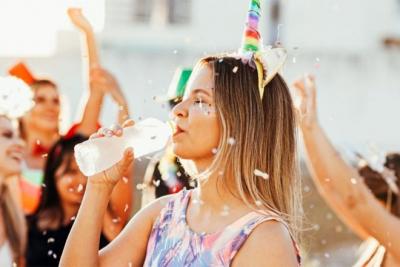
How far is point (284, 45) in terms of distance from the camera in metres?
14.5

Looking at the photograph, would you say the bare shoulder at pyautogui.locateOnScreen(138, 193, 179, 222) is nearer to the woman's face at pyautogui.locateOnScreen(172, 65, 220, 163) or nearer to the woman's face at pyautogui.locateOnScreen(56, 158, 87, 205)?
the woman's face at pyautogui.locateOnScreen(172, 65, 220, 163)

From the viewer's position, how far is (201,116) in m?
2.78

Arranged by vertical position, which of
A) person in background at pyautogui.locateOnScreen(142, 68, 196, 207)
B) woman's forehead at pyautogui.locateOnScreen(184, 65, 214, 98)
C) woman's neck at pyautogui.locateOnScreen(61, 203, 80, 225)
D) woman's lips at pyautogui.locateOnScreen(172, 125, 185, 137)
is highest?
woman's forehead at pyautogui.locateOnScreen(184, 65, 214, 98)

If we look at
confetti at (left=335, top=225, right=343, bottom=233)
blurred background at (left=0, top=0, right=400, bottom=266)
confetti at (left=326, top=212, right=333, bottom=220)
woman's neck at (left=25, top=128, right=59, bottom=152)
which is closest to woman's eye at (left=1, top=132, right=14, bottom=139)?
woman's neck at (left=25, top=128, right=59, bottom=152)

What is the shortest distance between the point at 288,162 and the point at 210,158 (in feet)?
0.58

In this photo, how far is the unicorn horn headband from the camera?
284 cm

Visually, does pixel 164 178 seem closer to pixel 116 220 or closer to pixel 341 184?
pixel 116 220

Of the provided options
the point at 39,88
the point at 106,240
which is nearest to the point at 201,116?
the point at 106,240

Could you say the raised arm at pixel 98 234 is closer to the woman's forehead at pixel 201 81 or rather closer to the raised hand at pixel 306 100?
the woman's forehead at pixel 201 81

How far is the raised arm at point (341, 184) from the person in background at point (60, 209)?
79cm

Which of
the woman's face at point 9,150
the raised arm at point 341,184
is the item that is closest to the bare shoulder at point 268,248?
the raised arm at point 341,184

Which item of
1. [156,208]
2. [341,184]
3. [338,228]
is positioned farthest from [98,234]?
[338,228]

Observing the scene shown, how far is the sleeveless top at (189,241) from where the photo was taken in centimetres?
268

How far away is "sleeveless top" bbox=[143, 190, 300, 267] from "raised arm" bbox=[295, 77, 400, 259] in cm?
118
